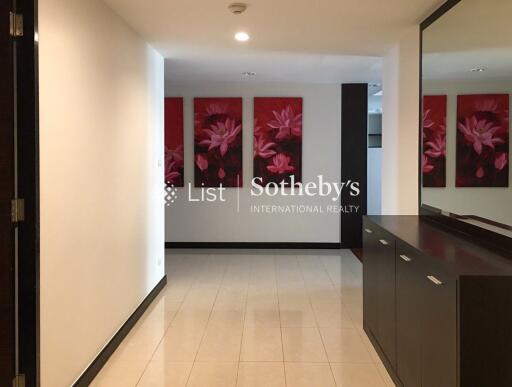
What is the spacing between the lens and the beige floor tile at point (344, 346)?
335 centimetres

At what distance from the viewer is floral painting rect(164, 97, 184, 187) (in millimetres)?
7391

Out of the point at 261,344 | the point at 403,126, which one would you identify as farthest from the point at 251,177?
the point at 261,344

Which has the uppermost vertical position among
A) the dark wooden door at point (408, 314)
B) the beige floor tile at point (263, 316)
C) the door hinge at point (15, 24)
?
the door hinge at point (15, 24)

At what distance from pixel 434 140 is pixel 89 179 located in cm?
248

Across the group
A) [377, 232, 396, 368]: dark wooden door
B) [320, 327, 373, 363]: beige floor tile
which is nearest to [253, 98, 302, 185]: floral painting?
[320, 327, 373, 363]: beige floor tile

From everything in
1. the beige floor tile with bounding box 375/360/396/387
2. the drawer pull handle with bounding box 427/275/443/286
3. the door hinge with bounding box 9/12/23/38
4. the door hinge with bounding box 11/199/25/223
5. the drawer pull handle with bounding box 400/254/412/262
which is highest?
the door hinge with bounding box 9/12/23/38

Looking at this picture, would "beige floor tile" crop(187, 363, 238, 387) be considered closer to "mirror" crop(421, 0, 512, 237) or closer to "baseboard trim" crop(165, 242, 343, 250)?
"mirror" crop(421, 0, 512, 237)

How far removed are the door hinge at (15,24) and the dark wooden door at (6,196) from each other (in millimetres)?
18

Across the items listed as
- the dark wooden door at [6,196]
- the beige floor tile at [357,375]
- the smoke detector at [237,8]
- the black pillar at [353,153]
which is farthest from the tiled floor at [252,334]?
the smoke detector at [237,8]

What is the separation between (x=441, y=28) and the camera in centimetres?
343

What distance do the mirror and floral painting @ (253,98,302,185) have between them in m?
3.60

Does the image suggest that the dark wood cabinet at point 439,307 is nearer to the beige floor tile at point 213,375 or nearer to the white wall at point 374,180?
the beige floor tile at point 213,375

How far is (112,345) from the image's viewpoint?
347 cm

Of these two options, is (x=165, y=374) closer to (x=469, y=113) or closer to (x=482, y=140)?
(x=482, y=140)
